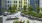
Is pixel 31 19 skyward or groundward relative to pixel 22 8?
groundward

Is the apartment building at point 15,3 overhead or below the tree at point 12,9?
overhead

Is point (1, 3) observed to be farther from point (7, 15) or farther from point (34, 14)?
point (34, 14)

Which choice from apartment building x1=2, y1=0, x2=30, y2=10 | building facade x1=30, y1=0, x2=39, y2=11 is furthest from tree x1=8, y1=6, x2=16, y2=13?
building facade x1=30, y1=0, x2=39, y2=11

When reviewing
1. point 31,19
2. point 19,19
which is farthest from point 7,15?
point 31,19

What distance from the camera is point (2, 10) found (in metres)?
1.44

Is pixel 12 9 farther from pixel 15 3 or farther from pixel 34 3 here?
pixel 34 3

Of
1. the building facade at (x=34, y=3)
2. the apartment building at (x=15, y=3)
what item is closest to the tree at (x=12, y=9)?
the apartment building at (x=15, y=3)

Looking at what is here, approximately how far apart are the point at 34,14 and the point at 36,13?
3 cm

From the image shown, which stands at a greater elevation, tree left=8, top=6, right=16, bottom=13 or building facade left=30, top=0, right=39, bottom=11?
building facade left=30, top=0, right=39, bottom=11

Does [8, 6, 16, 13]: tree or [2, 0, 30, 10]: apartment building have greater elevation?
[2, 0, 30, 10]: apartment building

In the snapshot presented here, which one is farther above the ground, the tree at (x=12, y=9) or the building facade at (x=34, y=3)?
the building facade at (x=34, y=3)

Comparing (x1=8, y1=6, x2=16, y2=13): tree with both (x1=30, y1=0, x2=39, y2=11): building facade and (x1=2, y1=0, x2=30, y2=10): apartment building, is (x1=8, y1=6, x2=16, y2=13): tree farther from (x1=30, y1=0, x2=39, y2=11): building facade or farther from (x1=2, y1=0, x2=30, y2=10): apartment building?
(x1=30, y1=0, x2=39, y2=11): building facade

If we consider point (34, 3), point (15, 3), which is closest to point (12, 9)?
point (15, 3)

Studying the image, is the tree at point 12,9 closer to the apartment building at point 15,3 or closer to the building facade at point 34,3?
the apartment building at point 15,3
